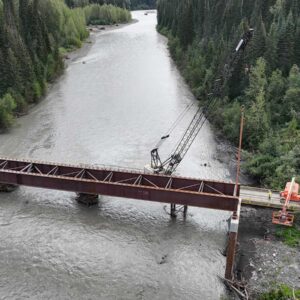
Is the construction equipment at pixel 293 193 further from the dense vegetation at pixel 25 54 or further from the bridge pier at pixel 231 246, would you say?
the dense vegetation at pixel 25 54

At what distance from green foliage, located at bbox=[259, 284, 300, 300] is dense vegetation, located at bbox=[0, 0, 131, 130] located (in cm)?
4497

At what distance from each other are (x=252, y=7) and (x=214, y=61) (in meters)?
19.8

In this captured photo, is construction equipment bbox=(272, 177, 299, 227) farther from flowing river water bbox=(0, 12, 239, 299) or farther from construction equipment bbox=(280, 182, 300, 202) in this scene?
flowing river water bbox=(0, 12, 239, 299)

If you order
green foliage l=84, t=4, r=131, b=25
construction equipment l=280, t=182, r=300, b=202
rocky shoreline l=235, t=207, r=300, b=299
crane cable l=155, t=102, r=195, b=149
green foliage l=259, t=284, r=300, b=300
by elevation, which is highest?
construction equipment l=280, t=182, r=300, b=202

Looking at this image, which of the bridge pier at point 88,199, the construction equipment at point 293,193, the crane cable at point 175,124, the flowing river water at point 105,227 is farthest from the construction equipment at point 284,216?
the crane cable at point 175,124

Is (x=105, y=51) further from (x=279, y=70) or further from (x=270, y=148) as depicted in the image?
(x=270, y=148)

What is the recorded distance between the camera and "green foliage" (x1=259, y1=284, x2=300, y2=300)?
2753 centimetres

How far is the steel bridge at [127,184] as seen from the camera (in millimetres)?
34750

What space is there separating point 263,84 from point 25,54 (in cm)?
4045

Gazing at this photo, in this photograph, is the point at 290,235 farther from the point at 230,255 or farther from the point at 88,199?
the point at 88,199

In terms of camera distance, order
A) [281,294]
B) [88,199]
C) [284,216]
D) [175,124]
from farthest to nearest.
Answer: [175,124] < [88,199] < [284,216] < [281,294]

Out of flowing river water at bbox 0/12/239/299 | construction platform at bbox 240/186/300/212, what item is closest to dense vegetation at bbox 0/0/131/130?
flowing river water at bbox 0/12/239/299

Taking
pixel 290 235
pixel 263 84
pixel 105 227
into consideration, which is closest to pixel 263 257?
pixel 290 235

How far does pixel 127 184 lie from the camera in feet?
121
